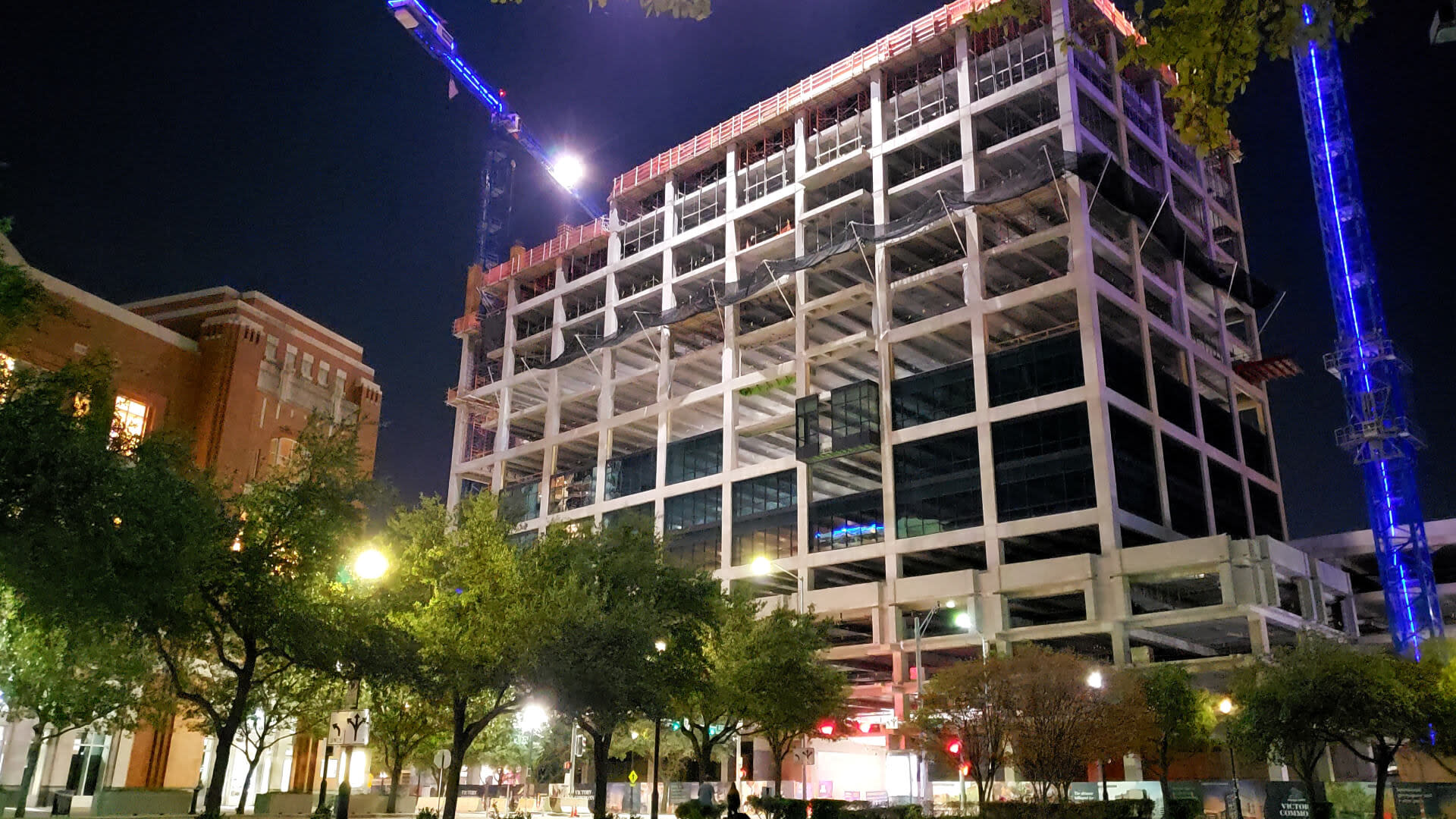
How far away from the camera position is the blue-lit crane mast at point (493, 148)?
171m

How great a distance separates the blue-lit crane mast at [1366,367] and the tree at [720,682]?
61058 millimetres

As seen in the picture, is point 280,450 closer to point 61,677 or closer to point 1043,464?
point 61,677

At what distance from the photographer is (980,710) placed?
37156mm

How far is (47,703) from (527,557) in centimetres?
1659

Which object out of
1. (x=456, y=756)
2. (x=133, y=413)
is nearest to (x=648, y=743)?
(x=133, y=413)

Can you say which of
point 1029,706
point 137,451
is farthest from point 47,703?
point 1029,706

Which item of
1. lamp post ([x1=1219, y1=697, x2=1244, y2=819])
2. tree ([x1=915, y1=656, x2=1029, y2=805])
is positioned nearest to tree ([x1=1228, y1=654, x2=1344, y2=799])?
lamp post ([x1=1219, y1=697, x2=1244, y2=819])

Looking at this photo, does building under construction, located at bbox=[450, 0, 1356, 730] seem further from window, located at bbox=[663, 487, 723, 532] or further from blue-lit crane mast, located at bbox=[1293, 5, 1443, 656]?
blue-lit crane mast, located at bbox=[1293, 5, 1443, 656]

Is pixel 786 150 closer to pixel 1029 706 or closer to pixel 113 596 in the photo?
pixel 1029 706

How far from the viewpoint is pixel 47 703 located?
34094mm

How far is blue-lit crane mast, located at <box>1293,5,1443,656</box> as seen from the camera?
81562mm

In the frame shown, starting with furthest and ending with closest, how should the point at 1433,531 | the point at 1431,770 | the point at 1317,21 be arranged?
the point at 1433,531, the point at 1431,770, the point at 1317,21

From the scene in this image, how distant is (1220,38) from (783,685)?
39.9 meters

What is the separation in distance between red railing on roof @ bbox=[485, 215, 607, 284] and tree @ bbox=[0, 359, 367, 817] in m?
82.2
